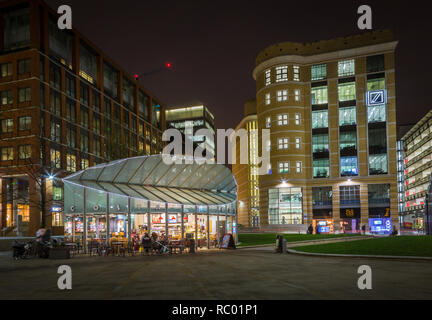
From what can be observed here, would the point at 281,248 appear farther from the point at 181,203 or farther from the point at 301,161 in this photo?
the point at 301,161

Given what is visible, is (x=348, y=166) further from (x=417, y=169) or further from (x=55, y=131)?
(x=417, y=169)

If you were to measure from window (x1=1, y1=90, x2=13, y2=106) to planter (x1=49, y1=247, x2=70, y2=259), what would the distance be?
118 ft

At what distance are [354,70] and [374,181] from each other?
18674mm

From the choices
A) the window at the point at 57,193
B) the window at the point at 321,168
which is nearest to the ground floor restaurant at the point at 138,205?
→ the window at the point at 57,193

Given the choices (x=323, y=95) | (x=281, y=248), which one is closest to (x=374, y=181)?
(x=323, y=95)

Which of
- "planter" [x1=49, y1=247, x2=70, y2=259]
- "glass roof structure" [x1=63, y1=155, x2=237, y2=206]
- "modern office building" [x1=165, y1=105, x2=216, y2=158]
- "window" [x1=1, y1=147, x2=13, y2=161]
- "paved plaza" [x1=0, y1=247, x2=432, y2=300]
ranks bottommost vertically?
"planter" [x1=49, y1=247, x2=70, y2=259]

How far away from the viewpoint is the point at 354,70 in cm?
6731

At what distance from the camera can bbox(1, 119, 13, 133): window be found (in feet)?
174

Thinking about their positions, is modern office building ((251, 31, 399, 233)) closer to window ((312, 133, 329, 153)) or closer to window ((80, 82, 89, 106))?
window ((312, 133, 329, 153))

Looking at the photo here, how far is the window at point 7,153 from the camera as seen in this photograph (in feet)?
172

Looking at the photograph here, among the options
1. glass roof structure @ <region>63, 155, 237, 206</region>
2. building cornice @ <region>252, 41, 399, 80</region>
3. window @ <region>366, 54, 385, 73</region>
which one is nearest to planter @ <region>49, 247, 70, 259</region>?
glass roof structure @ <region>63, 155, 237, 206</region>

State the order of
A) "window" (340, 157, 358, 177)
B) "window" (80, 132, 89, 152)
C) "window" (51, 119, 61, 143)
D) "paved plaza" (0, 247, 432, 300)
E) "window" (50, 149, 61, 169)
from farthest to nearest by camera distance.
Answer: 1. "window" (340, 157, 358, 177)
2. "window" (80, 132, 89, 152)
3. "window" (51, 119, 61, 143)
4. "window" (50, 149, 61, 169)
5. "paved plaza" (0, 247, 432, 300)

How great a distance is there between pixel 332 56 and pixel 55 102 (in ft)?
147

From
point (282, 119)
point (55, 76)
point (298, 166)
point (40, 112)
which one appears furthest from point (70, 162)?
point (298, 166)
